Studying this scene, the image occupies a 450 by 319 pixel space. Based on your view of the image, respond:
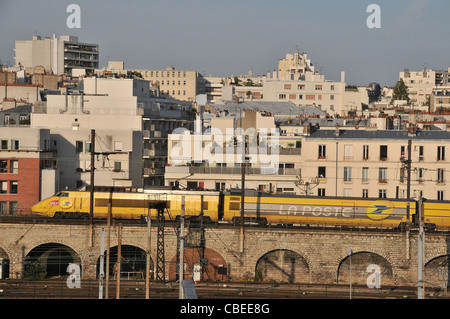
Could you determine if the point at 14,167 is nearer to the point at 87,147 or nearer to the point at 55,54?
the point at 87,147

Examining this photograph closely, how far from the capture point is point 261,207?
196 feet

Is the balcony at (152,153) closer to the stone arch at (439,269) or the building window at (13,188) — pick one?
the building window at (13,188)

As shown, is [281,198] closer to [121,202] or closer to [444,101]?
[121,202]

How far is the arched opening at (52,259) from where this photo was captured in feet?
184

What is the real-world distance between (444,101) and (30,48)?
72.9 meters

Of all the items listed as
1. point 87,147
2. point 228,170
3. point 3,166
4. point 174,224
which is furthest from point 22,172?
point 174,224

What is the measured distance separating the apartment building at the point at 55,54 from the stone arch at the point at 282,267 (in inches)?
3925

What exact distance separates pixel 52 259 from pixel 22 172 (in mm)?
12701

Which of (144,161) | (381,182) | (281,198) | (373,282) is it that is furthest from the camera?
(144,161)

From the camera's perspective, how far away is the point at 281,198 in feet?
196

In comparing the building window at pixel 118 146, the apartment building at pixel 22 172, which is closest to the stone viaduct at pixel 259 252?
the apartment building at pixel 22 172

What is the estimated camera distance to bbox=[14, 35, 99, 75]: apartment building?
154 m

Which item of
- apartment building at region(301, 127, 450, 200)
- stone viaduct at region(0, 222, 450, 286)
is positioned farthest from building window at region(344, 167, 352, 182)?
stone viaduct at region(0, 222, 450, 286)
